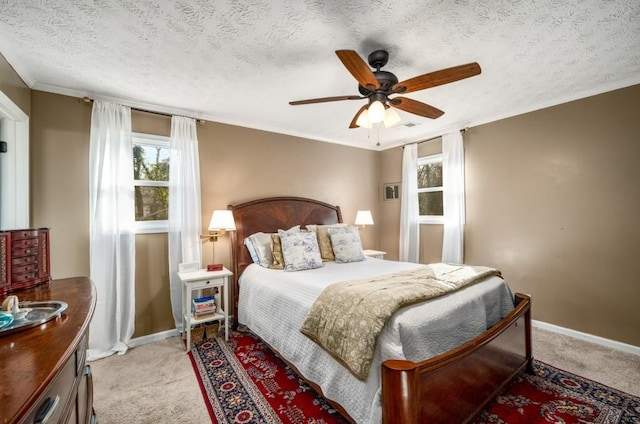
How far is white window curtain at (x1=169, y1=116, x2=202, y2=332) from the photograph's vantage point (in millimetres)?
3123

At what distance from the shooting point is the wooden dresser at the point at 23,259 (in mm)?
1438

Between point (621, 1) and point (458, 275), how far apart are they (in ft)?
6.54

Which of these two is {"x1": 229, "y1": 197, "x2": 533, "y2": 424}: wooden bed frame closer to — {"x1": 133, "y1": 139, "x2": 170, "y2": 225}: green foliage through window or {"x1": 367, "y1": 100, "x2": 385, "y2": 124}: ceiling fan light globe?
{"x1": 367, "y1": 100, "x2": 385, "y2": 124}: ceiling fan light globe

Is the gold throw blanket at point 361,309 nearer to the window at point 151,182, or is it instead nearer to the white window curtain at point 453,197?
the white window curtain at point 453,197

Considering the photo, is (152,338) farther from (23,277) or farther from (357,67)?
(357,67)

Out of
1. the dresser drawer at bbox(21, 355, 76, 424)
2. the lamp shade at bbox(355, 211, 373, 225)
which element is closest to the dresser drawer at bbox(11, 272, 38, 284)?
the dresser drawer at bbox(21, 355, 76, 424)

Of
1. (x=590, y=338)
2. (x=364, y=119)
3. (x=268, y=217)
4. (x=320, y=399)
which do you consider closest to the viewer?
(x=320, y=399)

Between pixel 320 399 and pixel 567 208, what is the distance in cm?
317

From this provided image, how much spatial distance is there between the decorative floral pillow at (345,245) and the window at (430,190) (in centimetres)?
146

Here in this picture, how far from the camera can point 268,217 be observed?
374cm

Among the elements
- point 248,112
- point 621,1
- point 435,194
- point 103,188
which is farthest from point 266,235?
point 621,1

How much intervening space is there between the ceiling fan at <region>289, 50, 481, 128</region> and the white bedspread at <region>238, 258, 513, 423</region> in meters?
1.40

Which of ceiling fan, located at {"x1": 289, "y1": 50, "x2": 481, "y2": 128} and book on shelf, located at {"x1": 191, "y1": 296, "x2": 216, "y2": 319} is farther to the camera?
book on shelf, located at {"x1": 191, "y1": 296, "x2": 216, "y2": 319}

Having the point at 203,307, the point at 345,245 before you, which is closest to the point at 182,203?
the point at 203,307
